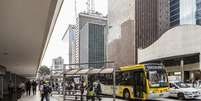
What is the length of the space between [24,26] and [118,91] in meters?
17.6

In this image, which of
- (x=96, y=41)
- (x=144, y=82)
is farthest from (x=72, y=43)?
(x=144, y=82)

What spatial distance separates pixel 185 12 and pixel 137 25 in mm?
15477

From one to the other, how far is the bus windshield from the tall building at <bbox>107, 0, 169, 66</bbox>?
7363cm

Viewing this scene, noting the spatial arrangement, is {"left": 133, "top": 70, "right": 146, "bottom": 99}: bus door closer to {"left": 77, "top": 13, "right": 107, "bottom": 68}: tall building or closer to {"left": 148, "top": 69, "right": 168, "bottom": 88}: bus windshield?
{"left": 148, "top": 69, "right": 168, "bottom": 88}: bus windshield

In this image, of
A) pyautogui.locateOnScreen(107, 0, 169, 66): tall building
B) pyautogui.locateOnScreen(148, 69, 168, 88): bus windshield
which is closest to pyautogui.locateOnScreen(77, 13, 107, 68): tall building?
pyautogui.locateOnScreen(107, 0, 169, 66): tall building

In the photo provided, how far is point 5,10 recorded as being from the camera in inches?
Answer: 310

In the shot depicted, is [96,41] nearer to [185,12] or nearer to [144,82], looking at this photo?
[185,12]

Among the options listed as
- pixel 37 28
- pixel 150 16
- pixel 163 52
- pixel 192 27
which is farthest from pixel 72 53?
pixel 37 28

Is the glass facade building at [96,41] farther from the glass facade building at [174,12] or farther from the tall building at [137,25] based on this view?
the glass facade building at [174,12]

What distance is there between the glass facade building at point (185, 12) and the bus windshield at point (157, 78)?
6187 cm

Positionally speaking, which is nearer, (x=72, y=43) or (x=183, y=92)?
(x=183, y=92)

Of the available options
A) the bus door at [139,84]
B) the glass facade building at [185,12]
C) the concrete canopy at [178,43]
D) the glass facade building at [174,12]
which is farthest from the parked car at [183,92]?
the glass facade building at [174,12]

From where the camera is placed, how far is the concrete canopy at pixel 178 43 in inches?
2312

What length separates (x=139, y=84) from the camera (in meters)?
22.4
